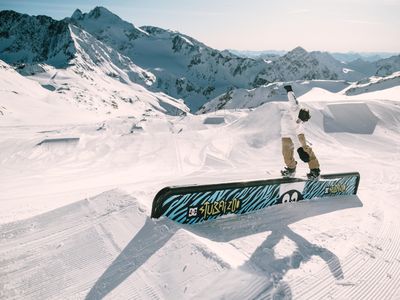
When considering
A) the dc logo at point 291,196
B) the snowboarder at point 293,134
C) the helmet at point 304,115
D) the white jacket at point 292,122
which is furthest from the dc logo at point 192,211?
the helmet at point 304,115

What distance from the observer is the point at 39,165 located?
14320 mm

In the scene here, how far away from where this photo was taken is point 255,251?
5.20 metres

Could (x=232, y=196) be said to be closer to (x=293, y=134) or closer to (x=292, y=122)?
(x=293, y=134)

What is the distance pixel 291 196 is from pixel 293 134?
4.72 feet

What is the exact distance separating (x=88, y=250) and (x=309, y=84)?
11201 cm

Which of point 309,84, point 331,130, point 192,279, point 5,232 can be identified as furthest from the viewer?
point 309,84

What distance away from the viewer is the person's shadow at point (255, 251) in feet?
14.4

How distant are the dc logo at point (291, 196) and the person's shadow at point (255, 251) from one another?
276 mm

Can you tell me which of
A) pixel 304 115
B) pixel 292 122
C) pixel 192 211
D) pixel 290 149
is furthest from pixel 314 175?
pixel 192 211

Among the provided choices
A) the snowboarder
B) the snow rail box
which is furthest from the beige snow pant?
the snow rail box

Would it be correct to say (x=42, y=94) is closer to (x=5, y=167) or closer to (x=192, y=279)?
(x=5, y=167)

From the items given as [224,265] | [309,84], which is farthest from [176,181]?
[309,84]

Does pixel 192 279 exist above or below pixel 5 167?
above

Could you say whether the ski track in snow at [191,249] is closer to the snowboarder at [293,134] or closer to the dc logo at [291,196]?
the dc logo at [291,196]
